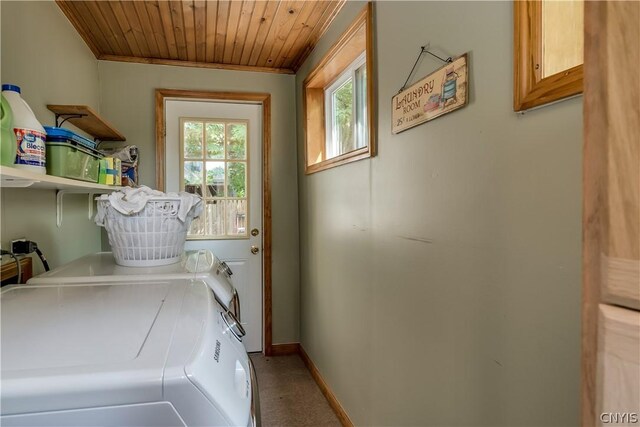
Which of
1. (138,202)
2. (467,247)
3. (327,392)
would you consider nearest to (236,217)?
(327,392)

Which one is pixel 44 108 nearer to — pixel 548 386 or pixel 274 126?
pixel 274 126

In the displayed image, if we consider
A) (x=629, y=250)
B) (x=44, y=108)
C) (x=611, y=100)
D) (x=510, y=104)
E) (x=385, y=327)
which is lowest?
(x=385, y=327)

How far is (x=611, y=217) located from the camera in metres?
0.39

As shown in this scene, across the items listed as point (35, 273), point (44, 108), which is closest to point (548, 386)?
point (35, 273)

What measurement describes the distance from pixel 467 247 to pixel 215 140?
234cm

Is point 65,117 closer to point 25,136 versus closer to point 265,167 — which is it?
point 25,136

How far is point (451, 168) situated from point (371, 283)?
75cm

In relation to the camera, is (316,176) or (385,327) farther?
(316,176)

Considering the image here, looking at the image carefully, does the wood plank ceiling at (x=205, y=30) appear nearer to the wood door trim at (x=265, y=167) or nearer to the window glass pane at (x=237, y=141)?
the wood door trim at (x=265, y=167)

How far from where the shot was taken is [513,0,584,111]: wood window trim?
2.49ft

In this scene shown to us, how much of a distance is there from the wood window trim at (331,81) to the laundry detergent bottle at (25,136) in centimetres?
116

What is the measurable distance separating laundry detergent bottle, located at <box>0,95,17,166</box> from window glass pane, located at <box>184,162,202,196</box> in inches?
71.9

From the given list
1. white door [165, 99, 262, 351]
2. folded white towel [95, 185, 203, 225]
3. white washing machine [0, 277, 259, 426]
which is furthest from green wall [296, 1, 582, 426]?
white door [165, 99, 262, 351]

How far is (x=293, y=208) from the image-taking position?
2992 millimetres
